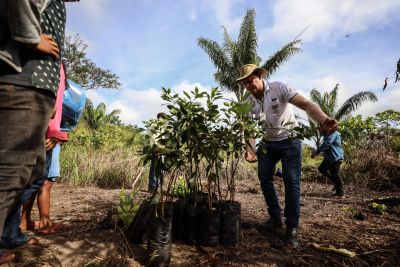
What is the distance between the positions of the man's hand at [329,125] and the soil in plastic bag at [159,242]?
5.06 ft

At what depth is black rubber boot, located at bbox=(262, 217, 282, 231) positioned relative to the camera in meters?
3.13

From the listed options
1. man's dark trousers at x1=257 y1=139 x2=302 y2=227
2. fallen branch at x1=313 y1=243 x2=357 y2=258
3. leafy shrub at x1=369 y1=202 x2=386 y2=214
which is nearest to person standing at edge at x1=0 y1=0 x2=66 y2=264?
man's dark trousers at x1=257 y1=139 x2=302 y2=227

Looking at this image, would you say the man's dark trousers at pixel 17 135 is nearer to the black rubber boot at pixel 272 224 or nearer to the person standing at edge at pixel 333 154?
the black rubber boot at pixel 272 224

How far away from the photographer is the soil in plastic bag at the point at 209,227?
2.53m

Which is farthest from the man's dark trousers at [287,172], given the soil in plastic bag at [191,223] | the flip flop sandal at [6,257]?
the flip flop sandal at [6,257]

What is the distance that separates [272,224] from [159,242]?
4.77 ft

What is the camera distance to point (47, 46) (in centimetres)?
150

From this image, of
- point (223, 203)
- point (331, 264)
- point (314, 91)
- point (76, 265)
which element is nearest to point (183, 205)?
point (223, 203)

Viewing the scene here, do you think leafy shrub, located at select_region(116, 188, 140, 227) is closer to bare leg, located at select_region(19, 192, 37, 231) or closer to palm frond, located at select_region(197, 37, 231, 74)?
bare leg, located at select_region(19, 192, 37, 231)

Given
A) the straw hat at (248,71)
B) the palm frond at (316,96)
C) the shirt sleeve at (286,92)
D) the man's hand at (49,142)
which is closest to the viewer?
the man's hand at (49,142)

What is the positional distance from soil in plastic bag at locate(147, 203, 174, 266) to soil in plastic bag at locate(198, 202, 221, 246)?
421 mm

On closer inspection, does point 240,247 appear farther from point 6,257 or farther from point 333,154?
point 333,154

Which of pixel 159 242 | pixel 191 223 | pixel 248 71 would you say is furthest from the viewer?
pixel 248 71

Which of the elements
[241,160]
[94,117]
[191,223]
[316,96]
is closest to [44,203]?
[191,223]
